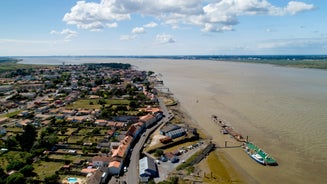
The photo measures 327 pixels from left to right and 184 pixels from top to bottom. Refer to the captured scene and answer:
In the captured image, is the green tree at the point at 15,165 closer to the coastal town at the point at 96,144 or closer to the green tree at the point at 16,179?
the coastal town at the point at 96,144

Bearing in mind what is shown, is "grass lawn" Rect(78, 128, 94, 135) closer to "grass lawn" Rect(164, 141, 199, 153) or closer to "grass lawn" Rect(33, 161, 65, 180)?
"grass lawn" Rect(33, 161, 65, 180)

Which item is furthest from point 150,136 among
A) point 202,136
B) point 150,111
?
point 150,111

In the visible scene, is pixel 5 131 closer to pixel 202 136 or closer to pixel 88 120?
pixel 88 120

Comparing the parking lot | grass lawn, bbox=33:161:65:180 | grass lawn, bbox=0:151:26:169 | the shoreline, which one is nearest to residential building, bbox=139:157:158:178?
the parking lot

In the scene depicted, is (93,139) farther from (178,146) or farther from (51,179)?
(51,179)

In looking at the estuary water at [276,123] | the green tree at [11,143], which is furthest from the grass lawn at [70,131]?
the estuary water at [276,123]

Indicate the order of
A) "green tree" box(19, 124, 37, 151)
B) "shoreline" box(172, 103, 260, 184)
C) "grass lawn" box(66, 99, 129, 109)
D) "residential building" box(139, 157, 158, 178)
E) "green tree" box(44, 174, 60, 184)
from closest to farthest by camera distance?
"green tree" box(44, 174, 60, 184)
"residential building" box(139, 157, 158, 178)
"shoreline" box(172, 103, 260, 184)
"green tree" box(19, 124, 37, 151)
"grass lawn" box(66, 99, 129, 109)
